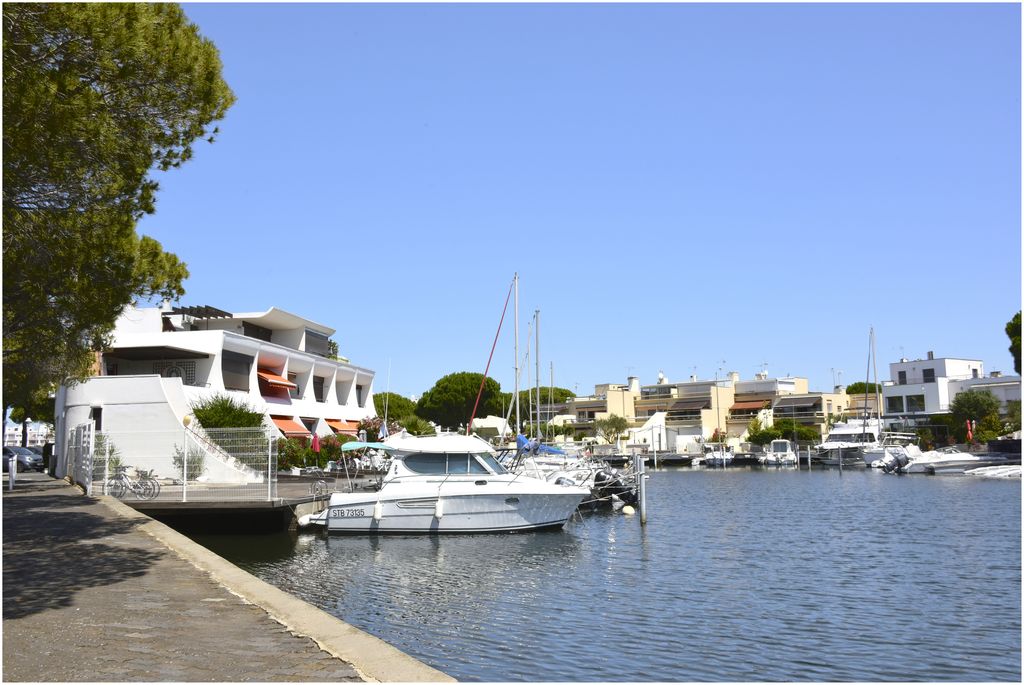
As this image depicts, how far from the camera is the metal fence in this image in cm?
2636

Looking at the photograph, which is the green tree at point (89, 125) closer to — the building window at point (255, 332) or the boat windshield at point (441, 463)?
the boat windshield at point (441, 463)

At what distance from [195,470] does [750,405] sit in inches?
3758

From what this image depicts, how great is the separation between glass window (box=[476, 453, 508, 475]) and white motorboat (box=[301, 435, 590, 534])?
1.7 inches

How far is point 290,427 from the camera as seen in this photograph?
160ft

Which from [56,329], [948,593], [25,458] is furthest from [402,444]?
[25,458]

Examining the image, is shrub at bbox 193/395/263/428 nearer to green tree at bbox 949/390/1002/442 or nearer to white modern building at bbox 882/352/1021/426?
green tree at bbox 949/390/1002/442

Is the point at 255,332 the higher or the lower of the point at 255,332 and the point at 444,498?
the higher

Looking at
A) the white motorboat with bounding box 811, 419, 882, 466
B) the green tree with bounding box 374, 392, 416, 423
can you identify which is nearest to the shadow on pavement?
the green tree with bounding box 374, 392, 416, 423

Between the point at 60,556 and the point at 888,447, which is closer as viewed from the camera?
the point at 60,556

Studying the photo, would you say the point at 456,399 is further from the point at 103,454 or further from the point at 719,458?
the point at 103,454

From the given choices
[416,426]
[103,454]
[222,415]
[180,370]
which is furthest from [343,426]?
[103,454]

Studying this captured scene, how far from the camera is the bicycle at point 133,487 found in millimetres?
25906

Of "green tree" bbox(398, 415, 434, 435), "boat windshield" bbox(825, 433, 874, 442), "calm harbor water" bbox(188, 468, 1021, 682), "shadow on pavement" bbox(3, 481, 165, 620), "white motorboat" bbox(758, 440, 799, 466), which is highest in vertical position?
"green tree" bbox(398, 415, 434, 435)

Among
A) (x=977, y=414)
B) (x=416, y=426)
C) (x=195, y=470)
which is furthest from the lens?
(x=977, y=414)
